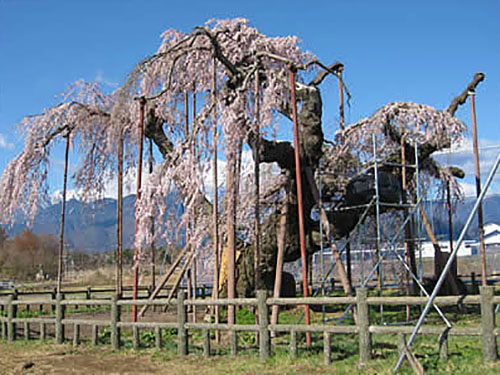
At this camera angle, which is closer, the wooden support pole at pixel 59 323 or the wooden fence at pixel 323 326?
the wooden fence at pixel 323 326

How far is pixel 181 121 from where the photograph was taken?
16.3 metres

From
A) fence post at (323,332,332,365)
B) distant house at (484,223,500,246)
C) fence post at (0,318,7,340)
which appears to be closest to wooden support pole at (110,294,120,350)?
fence post at (0,318,7,340)

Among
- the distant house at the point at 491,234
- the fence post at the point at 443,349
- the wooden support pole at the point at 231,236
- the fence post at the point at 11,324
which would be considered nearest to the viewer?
the fence post at the point at 443,349

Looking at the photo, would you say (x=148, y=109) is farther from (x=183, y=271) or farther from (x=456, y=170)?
(x=456, y=170)

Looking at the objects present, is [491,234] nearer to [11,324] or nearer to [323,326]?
[11,324]

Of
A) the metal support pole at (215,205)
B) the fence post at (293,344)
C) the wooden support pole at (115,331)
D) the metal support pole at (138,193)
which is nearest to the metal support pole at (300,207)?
the fence post at (293,344)

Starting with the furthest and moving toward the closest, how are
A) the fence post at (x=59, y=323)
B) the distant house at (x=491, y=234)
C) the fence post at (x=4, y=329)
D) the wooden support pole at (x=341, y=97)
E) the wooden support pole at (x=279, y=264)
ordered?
1. the distant house at (x=491, y=234)
2. the wooden support pole at (x=341, y=97)
3. the fence post at (x=4, y=329)
4. the fence post at (x=59, y=323)
5. the wooden support pole at (x=279, y=264)

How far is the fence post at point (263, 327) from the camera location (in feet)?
30.3

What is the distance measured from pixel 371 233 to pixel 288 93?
8.59 metres

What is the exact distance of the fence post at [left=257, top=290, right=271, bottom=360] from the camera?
925 centimetres

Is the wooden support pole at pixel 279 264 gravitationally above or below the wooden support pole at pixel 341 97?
below

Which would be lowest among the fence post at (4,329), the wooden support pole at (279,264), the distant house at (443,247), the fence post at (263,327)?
the fence post at (4,329)

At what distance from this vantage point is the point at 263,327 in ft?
30.5

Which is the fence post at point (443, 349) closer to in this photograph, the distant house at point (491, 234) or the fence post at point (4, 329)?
the fence post at point (4, 329)
